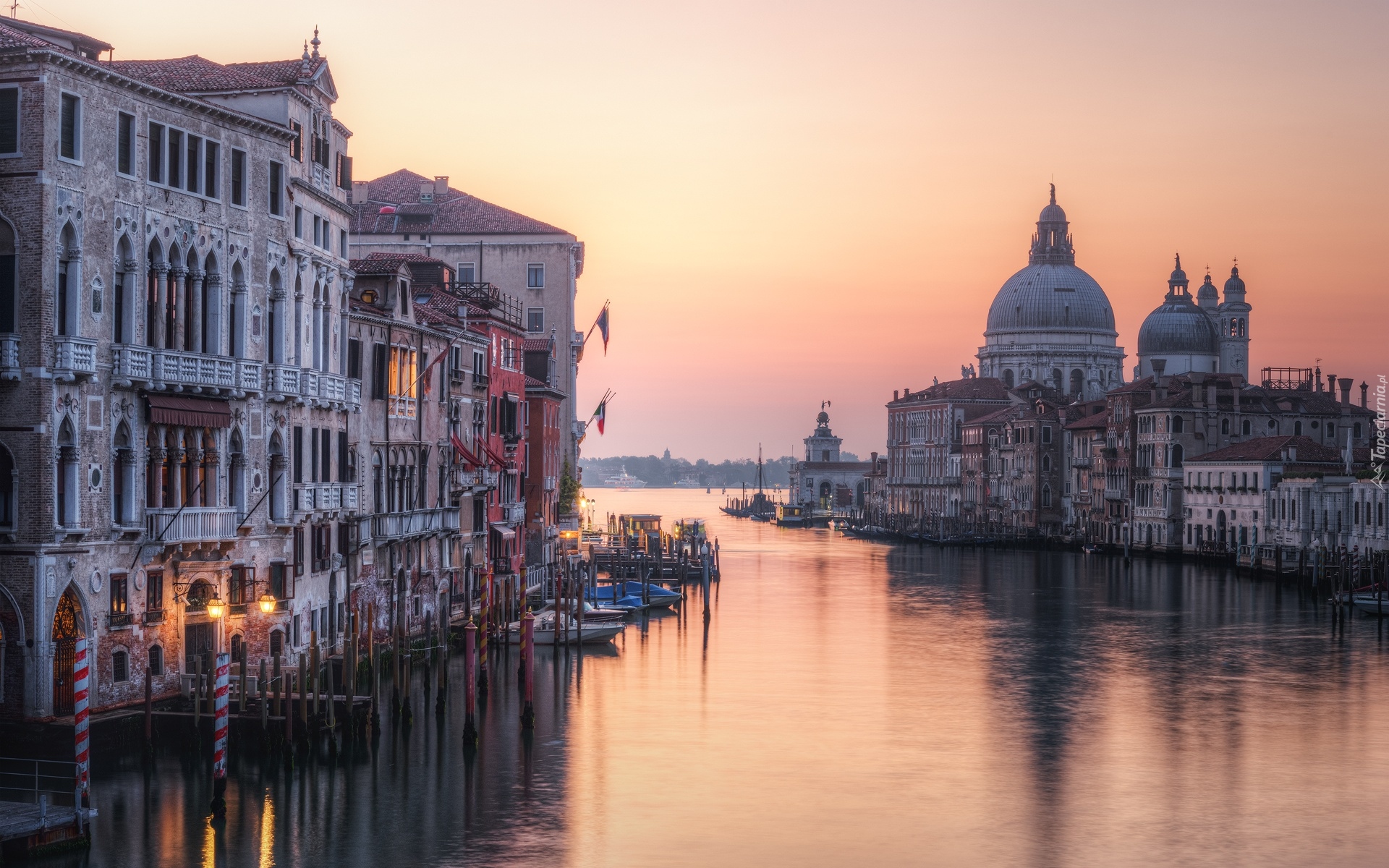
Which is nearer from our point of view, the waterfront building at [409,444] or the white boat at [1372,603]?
the waterfront building at [409,444]

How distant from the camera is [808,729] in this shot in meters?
30.4

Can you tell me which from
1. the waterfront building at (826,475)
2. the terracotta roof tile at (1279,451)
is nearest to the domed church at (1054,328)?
the waterfront building at (826,475)

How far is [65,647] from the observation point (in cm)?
2297

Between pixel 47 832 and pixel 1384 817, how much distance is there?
17244mm

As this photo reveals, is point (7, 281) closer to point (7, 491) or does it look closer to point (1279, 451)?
point (7, 491)

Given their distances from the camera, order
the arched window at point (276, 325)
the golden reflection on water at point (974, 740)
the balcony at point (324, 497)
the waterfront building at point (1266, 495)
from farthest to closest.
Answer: the waterfront building at point (1266, 495) < the balcony at point (324, 497) < the arched window at point (276, 325) < the golden reflection on water at point (974, 740)

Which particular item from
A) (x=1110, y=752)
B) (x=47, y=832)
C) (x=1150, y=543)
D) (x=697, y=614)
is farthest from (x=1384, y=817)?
(x=1150, y=543)

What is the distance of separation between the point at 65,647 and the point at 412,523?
40.0 feet

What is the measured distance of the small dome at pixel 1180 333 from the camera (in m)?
124

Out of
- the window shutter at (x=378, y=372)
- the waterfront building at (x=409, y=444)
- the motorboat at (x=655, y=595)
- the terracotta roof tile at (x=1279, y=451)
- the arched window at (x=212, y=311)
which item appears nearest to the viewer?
the arched window at (x=212, y=311)

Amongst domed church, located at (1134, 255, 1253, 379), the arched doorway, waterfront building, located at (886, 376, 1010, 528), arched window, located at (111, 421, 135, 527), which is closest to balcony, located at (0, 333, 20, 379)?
arched window, located at (111, 421, 135, 527)

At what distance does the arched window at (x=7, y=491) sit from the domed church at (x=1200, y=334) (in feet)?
352

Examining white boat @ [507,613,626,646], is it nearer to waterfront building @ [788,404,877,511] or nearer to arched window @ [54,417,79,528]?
arched window @ [54,417,79,528]

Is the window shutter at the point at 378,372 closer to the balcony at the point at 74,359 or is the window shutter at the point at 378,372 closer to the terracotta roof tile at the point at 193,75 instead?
the terracotta roof tile at the point at 193,75
